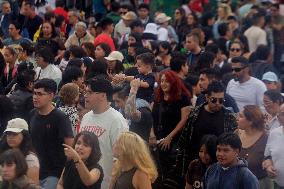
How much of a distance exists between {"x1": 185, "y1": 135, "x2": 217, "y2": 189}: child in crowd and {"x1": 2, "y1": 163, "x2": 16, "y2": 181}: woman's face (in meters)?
2.10

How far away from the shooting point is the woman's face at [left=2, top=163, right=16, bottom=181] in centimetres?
823

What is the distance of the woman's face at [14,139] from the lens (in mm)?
9227

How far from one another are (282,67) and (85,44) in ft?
12.6

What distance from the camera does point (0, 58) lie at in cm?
1427

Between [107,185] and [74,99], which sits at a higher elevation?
[74,99]

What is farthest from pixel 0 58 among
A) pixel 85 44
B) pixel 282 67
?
pixel 282 67

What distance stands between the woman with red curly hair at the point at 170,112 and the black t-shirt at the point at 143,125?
260 millimetres

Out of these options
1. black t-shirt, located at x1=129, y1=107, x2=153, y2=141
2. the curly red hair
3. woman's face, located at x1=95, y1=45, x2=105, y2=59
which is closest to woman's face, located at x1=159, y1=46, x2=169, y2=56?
woman's face, located at x1=95, y1=45, x2=105, y2=59

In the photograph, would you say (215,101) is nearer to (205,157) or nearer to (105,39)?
(205,157)

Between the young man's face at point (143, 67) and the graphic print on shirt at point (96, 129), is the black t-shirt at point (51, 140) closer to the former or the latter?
the graphic print on shirt at point (96, 129)

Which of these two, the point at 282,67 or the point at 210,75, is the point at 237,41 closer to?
the point at 282,67

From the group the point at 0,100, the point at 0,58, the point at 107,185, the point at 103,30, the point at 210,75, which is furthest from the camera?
the point at 103,30

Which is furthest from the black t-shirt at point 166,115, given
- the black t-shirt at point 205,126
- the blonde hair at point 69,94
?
the blonde hair at point 69,94

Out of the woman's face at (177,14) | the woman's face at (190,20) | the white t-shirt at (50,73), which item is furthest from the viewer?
the woman's face at (177,14)
